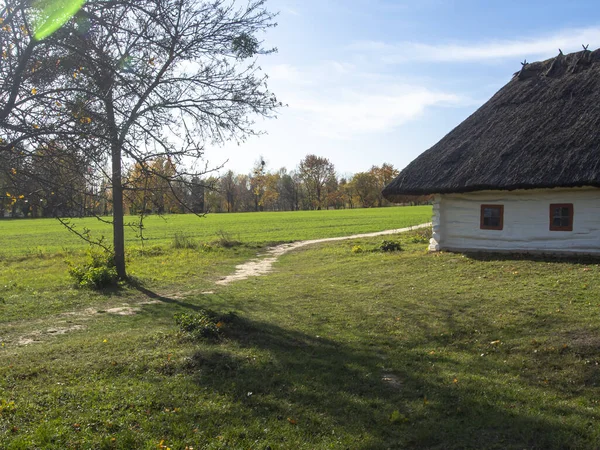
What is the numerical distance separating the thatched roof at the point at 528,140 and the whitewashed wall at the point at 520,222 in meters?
1.05

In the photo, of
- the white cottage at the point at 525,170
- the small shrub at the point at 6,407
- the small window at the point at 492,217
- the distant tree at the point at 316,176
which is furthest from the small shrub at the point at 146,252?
the distant tree at the point at 316,176

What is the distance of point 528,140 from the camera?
45.5ft

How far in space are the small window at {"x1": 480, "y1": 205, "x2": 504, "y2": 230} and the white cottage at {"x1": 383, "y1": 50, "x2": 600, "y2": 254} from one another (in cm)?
3

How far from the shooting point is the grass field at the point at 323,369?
4.43 m

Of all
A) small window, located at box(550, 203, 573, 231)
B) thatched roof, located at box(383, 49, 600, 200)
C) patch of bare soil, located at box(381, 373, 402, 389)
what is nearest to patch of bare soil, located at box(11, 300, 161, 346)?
patch of bare soil, located at box(381, 373, 402, 389)

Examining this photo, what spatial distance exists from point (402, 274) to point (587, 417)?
333 inches

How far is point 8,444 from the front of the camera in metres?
4.08

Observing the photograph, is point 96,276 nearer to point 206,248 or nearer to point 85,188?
point 85,188

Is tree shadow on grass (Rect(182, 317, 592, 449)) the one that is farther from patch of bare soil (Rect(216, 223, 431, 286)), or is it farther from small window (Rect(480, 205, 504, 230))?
small window (Rect(480, 205, 504, 230))

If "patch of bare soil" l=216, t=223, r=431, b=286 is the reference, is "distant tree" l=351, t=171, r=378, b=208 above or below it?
above

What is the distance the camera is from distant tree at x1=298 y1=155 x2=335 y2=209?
8962 cm

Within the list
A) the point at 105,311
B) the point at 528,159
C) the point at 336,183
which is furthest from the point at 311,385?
the point at 336,183

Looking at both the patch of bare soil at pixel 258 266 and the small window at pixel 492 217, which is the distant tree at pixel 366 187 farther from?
the small window at pixel 492 217

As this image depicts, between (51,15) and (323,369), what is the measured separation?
16.6ft
